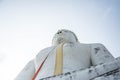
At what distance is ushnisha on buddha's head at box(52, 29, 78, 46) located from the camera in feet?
17.6


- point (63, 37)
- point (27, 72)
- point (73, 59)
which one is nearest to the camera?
point (73, 59)

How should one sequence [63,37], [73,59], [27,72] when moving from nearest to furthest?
[73,59]
[27,72]
[63,37]

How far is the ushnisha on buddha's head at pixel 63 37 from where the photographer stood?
5.37m

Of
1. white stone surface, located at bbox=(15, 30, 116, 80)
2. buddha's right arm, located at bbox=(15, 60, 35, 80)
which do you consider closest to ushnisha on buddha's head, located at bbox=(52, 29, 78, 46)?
white stone surface, located at bbox=(15, 30, 116, 80)

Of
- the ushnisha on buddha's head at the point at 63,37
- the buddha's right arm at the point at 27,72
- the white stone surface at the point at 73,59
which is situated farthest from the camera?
the ushnisha on buddha's head at the point at 63,37

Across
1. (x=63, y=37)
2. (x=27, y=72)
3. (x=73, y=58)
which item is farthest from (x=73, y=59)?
(x=63, y=37)

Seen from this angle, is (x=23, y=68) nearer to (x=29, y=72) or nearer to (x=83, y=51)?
(x=29, y=72)

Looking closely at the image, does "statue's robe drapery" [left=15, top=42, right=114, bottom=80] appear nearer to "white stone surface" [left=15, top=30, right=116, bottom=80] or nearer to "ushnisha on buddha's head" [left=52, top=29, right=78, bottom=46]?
"white stone surface" [left=15, top=30, right=116, bottom=80]

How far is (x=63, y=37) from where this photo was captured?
212 inches

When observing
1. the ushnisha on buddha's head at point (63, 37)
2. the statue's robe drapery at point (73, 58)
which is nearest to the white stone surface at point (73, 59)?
the statue's robe drapery at point (73, 58)

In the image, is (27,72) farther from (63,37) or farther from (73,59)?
(63,37)

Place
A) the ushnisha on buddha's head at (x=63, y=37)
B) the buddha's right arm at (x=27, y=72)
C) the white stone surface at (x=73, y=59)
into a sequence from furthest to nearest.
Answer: the ushnisha on buddha's head at (x=63, y=37)
the buddha's right arm at (x=27, y=72)
the white stone surface at (x=73, y=59)

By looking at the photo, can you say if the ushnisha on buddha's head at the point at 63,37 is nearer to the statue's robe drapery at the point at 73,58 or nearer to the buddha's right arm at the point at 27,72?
the statue's robe drapery at the point at 73,58

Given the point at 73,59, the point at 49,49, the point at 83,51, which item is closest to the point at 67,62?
the point at 73,59
